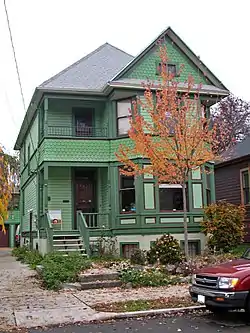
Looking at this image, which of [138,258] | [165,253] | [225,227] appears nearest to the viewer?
[165,253]

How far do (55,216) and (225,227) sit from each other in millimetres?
7584

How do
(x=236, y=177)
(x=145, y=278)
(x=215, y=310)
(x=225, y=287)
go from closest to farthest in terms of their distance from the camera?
(x=225, y=287)
(x=215, y=310)
(x=145, y=278)
(x=236, y=177)

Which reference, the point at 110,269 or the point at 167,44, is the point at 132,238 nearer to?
the point at 110,269

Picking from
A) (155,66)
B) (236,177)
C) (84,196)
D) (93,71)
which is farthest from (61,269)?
(236,177)

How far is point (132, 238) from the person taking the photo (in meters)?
18.1

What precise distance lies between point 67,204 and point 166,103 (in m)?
7.77

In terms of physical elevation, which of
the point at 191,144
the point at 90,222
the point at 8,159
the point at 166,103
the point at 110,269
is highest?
the point at 166,103

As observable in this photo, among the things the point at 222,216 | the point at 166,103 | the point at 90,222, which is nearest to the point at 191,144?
the point at 166,103

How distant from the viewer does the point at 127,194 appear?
18.8m

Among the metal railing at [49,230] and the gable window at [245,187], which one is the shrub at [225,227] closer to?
the gable window at [245,187]

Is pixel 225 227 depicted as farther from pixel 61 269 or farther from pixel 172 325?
pixel 172 325

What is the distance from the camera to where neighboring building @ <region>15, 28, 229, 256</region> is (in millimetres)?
18266

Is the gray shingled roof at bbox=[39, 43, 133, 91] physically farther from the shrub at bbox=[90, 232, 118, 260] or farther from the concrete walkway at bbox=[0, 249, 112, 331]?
the concrete walkway at bbox=[0, 249, 112, 331]

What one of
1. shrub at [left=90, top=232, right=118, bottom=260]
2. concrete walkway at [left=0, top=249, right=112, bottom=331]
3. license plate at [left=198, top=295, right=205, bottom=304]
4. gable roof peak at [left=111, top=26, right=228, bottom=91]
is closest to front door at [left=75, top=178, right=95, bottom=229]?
shrub at [left=90, top=232, right=118, bottom=260]
